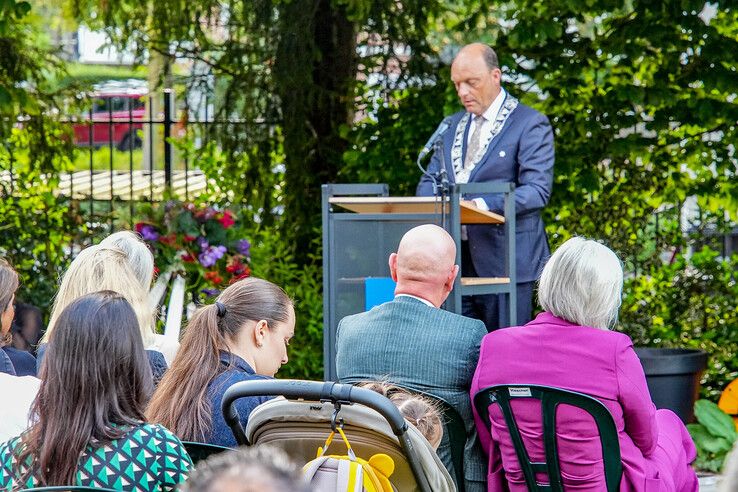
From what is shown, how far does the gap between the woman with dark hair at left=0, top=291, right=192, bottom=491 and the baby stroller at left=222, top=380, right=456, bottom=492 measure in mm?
204

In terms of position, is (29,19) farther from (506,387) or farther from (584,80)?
(506,387)

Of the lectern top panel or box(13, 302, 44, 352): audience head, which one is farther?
box(13, 302, 44, 352): audience head

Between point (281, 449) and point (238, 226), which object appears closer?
point (281, 449)

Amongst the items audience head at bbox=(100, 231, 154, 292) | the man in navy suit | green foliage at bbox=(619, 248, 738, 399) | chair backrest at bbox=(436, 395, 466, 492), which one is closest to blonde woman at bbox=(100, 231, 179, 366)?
audience head at bbox=(100, 231, 154, 292)

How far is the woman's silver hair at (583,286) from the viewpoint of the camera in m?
3.18

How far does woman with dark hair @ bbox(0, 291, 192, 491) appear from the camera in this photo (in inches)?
92.3

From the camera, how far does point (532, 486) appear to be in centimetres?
317

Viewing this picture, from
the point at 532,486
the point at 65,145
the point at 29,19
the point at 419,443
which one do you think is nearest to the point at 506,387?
the point at 532,486

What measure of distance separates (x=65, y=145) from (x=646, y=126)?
4439 millimetres

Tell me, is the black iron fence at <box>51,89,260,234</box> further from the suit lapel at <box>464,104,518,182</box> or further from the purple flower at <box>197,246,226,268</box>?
the suit lapel at <box>464,104,518,182</box>

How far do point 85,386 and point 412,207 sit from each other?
2.46 m

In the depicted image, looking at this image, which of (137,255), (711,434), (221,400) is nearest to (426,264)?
(221,400)

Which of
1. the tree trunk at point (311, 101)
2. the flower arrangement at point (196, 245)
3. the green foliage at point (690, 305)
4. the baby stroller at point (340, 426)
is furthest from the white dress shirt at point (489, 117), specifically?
the baby stroller at point (340, 426)

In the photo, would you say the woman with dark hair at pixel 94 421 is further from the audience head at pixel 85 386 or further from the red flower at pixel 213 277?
the red flower at pixel 213 277
